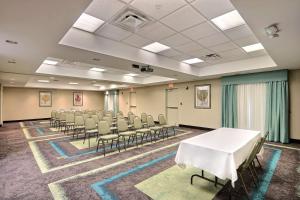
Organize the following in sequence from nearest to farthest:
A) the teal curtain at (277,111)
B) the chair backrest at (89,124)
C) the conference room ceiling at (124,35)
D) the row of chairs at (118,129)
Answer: the conference room ceiling at (124,35) < the row of chairs at (118,129) < the teal curtain at (277,111) < the chair backrest at (89,124)

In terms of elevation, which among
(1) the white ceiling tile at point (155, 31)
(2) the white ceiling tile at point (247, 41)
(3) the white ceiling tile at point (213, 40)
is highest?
(2) the white ceiling tile at point (247, 41)

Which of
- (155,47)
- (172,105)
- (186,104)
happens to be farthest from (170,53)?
(172,105)

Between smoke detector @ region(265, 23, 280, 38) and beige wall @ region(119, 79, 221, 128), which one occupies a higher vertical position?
smoke detector @ region(265, 23, 280, 38)

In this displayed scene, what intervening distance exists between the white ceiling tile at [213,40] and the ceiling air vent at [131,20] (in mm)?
1571

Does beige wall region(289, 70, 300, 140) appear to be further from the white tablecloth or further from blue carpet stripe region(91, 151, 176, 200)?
blue carpet stripe region(91, 151, 176, 200)

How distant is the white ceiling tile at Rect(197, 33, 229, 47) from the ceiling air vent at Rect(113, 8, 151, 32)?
157 cm

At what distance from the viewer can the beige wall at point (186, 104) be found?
7.39 meters

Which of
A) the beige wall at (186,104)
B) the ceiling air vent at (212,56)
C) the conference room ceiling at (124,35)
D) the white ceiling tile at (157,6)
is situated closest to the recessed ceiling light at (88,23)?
the conference room ceiling at (124,35)

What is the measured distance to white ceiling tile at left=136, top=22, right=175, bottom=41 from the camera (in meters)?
3.09

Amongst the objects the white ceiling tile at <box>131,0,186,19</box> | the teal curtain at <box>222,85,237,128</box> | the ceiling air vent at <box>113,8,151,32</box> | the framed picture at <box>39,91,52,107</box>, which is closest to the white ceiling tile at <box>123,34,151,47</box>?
the ceiling air vent at <box>113,8,151,32</box>

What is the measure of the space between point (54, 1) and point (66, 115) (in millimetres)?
6561

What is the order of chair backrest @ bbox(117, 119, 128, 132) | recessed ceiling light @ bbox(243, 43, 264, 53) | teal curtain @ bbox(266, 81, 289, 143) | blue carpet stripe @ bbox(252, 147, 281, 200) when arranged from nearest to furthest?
blue carpet stripe @ bbox(252, 147, 281, 200), recessed ceiling light @ bbox(243, 43, 264, 53), chair backrest @ bbox(117, 119, 128, 132), teal curtain @ bbox(266, 81, 289, 143)

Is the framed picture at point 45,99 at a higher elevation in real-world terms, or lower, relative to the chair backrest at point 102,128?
higher

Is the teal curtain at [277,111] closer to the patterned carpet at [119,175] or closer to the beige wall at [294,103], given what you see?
the beige wall at [294,103]
